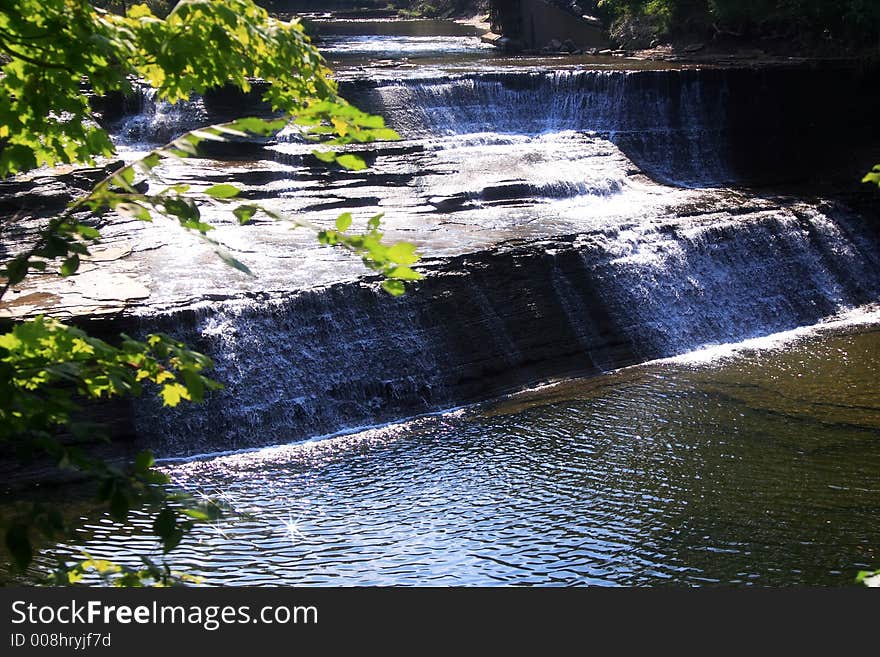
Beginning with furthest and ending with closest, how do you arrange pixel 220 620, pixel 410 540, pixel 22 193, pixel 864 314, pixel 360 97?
1. pixel 360 97
2. pixel 864 314
3. pixel 22 193
4. pixel 410 540
5. pixel 220 620

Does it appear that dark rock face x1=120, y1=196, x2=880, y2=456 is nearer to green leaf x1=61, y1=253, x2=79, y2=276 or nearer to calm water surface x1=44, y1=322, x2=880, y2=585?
calm water surface x1=44, y1=322, x2=880, y2=585

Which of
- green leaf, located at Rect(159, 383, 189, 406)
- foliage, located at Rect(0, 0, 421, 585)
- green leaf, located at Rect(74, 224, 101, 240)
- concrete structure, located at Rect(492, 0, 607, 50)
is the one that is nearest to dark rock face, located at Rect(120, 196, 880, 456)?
green leaf, located at Rect(159, 383, 189, 406)

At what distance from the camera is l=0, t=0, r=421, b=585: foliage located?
2.29 meters

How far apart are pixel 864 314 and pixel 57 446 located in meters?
12.9

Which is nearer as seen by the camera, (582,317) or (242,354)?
(242,354)

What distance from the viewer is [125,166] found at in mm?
2326

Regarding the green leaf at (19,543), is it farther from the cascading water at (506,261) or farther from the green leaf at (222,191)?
the cascading water at (506,261)

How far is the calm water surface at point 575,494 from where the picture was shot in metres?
6.93

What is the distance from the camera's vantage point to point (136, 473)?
7.73 ft

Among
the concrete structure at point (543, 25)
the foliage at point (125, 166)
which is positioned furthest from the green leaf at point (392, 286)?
the concrete structure at point (543, 25)

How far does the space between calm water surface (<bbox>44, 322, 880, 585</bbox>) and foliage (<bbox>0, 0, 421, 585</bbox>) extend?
4363 millimetres

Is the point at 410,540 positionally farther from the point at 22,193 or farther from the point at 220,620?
the point at 22,193

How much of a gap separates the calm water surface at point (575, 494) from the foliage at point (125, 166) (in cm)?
436

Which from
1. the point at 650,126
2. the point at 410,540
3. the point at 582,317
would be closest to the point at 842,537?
the point at 410,540
